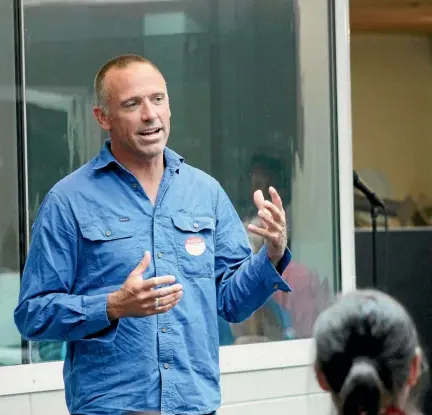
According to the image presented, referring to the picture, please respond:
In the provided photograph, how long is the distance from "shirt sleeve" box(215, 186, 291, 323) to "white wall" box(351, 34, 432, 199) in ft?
28.4

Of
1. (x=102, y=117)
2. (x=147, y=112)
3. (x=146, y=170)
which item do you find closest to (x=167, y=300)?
(x=146, y=170)

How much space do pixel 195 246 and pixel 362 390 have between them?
171cm

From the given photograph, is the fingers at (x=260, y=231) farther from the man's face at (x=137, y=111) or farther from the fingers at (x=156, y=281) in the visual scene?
the man's face at (x=137, y=111)

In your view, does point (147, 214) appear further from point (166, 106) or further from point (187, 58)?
point (187, 58)

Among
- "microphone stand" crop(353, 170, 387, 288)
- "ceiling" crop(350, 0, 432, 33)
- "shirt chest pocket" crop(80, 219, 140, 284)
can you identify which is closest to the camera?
"shirt chest pocket" crop(80, 219, 140, 284)

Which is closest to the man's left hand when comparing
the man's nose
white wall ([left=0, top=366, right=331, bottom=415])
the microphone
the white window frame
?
the man's nose

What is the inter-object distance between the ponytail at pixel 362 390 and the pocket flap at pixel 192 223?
1.69 m

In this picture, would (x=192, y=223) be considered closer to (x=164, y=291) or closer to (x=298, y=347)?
(x=164, y=291)

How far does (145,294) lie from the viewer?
11.1ft

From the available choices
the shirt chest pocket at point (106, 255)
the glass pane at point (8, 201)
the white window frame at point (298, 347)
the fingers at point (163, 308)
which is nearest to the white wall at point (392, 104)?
the white window frame at point (298, 347)

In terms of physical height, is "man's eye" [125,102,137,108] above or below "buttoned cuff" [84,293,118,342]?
above

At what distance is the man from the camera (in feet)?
11.8

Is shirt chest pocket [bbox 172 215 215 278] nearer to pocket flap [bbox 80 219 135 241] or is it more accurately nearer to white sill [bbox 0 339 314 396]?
pocket flap [bbox 80 219 135 241]

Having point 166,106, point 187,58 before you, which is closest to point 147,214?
point 166,106
